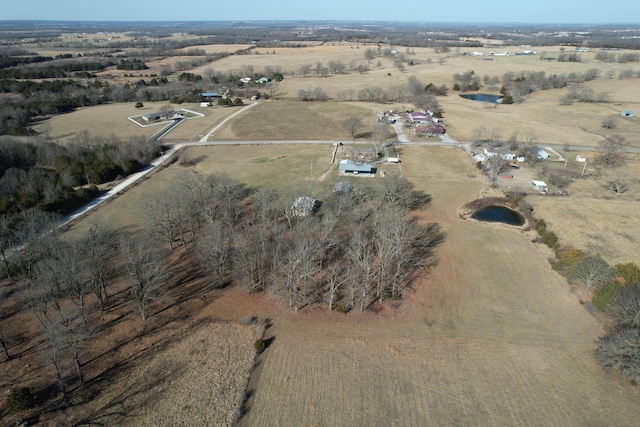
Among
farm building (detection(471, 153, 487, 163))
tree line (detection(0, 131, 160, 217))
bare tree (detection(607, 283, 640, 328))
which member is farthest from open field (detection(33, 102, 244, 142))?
bare tree (detection(607, 283, 640, 328))

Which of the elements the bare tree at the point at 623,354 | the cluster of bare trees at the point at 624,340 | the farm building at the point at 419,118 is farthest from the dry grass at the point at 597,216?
the farm building at the point at 419,118

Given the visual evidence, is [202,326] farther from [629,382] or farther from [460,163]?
[460,163]

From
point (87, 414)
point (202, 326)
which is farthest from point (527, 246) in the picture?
point (87, 414)

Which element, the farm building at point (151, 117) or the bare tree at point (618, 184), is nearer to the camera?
the bare tree at point (618, 184)

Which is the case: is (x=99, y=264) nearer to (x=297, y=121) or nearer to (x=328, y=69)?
(x=297, y=121)

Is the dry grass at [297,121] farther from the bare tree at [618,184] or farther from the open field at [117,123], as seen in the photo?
the bare tree at [618,184]

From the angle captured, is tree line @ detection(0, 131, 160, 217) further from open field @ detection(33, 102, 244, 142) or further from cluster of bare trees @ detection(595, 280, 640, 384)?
cluster of bare trees @ detection(595, 280, 640, 384)

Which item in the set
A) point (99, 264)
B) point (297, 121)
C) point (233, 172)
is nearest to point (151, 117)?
point (297, 121)
